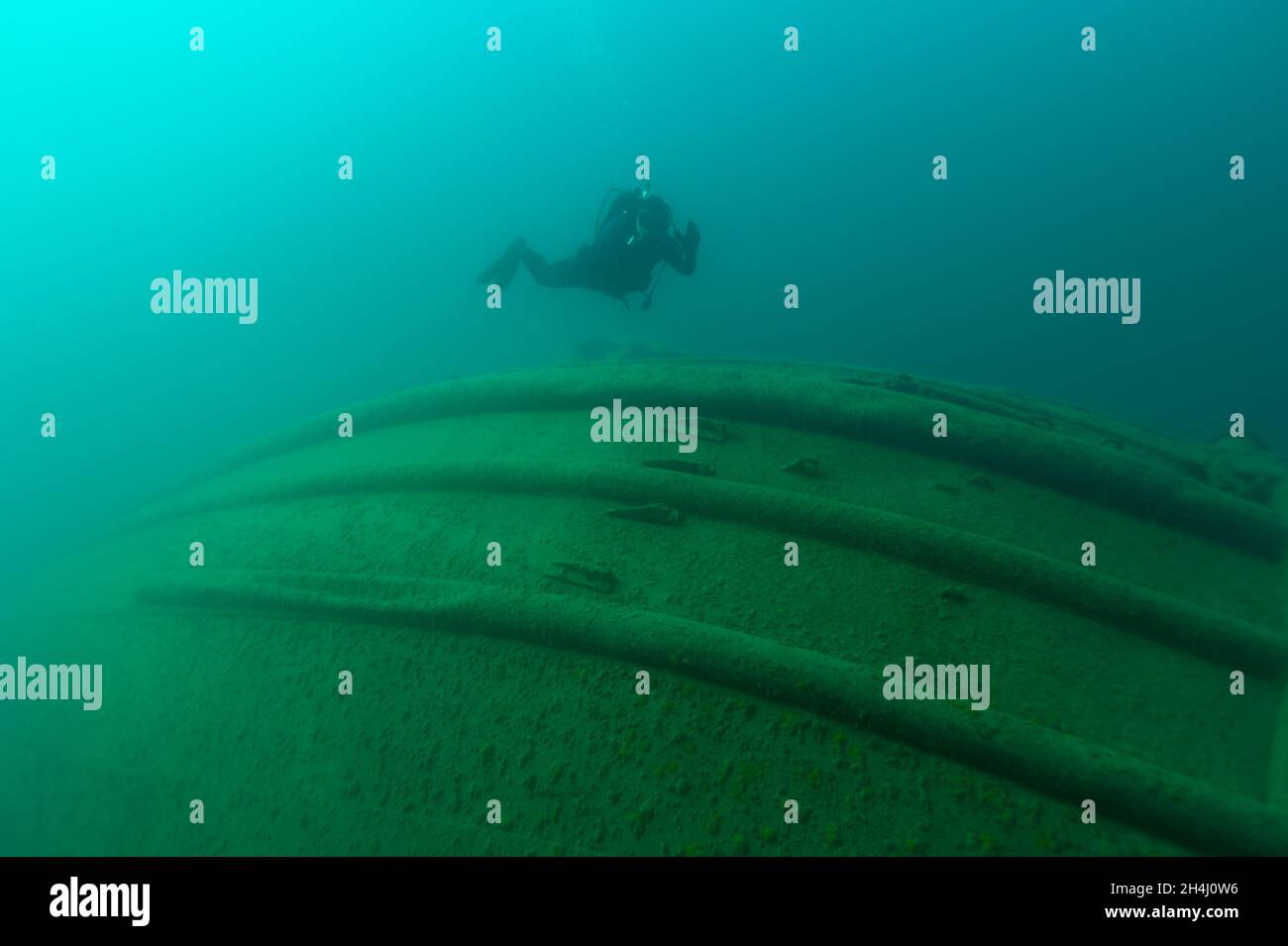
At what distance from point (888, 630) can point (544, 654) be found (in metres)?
1.66

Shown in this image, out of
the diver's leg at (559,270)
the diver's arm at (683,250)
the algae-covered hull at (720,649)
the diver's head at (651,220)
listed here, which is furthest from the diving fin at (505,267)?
the algae-covered hull at (720,649)

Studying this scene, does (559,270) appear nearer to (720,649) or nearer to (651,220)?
(651,220)

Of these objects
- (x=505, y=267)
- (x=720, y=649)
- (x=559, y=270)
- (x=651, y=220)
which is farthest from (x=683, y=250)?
(x=720, y=649)

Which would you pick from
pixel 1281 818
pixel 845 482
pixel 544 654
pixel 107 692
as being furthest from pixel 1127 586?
pixel 107 692

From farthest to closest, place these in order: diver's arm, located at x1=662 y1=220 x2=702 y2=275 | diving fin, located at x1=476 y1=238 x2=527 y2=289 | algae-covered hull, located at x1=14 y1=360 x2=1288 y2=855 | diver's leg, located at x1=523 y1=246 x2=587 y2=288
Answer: diving fin, located at x1=476 y1=238 x2=527 y2=289 → diver's leg, located at x1=523 y1=246 x2=587 y2=288 → diver's arm, located at x1=662 y1=220 x2=702 y2=275 → algae-covered hull, located at x1=14 y1=360 x2=1288 y2=855

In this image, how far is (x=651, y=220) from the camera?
7.60 meters

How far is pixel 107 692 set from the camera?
4.32 m

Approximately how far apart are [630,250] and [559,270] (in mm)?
1195

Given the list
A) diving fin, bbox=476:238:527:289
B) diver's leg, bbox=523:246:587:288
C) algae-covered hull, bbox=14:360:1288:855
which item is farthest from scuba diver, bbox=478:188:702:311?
algae-covered hull, bbox=14:360:1288:855

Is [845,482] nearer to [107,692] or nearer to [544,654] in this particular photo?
[544,654]

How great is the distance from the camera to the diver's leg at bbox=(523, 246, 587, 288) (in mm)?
8258

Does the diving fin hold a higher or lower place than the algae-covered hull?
higher

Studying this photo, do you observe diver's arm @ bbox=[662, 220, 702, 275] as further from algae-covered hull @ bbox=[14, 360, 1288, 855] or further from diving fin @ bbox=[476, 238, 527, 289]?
algae-covered hull @ bbox=[14, 360, 1288, 855]

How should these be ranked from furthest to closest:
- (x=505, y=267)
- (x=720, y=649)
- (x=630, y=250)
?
1. (x=505, y=267)
2. (x=630, y=250)
3. (x=720, y=649)
